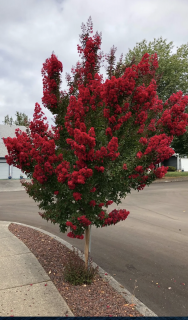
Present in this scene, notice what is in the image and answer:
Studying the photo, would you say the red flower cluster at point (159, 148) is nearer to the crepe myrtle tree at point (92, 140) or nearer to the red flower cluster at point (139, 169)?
the crepe myrtle tree at point (92, 140)

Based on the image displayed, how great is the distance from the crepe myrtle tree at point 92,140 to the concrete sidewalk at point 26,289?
0.94 m

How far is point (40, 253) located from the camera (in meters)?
5.34

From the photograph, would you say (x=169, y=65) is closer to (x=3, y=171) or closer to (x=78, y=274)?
(x=3, y=171)

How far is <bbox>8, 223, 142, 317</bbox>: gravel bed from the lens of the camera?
130 inches

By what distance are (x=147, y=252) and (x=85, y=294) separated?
8.70 ft

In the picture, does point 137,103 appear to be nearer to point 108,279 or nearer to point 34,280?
point 108,279

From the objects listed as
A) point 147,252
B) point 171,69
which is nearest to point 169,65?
point 171,69

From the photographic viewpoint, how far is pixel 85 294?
12.2 ft

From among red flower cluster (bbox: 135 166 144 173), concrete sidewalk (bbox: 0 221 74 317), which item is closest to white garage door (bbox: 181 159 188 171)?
concrete sidewalk (bbox: 0 221 74 317)

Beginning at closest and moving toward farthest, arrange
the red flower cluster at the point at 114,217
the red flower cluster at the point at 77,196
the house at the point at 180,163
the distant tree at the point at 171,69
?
the red flower cluster at the point at 77,196, the red flower cluster at the point at 114,217, the distant tree at the point at 171,69, the house at the point at 180,163

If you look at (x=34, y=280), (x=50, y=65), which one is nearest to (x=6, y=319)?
(x=34, y=280)

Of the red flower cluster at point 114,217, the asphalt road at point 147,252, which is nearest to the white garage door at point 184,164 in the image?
the asphalt road at point 147,252

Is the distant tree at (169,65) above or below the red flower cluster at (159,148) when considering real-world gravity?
above

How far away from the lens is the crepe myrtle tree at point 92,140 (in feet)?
11.2
